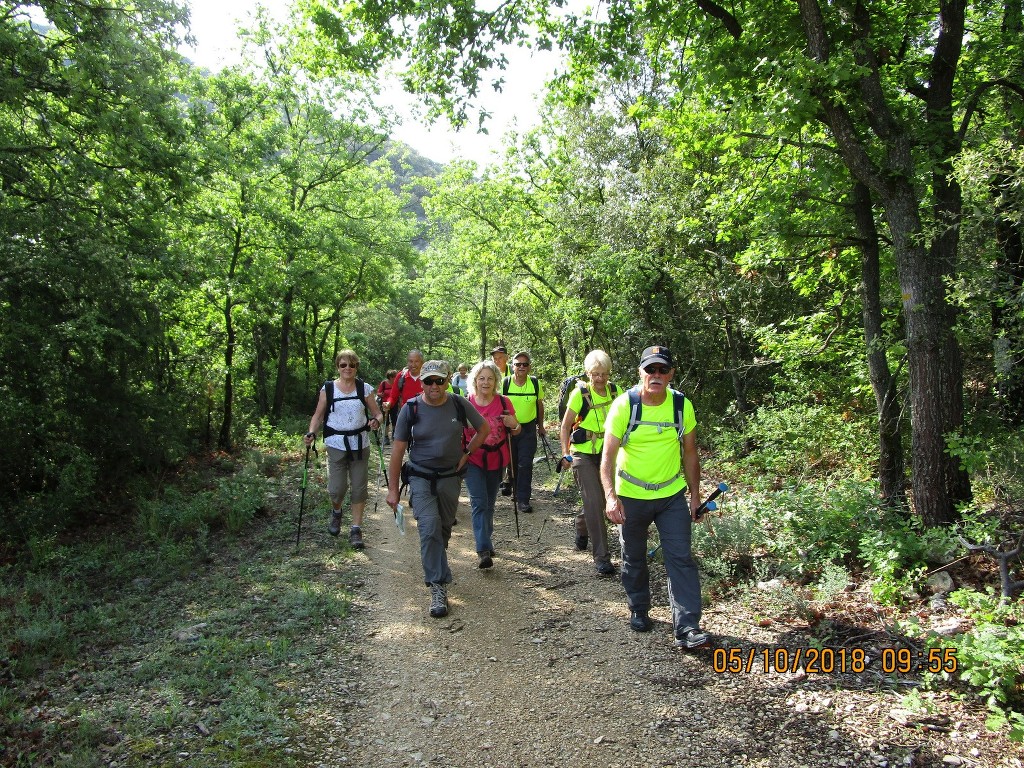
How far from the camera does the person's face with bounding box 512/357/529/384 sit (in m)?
8.66

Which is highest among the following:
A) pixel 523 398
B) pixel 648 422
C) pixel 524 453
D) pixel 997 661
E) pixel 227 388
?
pixel 227 388

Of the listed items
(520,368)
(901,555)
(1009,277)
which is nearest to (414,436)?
(520,368)

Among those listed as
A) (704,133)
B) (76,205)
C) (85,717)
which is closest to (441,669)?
(85,717)

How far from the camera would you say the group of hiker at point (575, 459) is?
4621mm

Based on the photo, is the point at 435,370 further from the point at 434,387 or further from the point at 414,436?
the point at 414,436

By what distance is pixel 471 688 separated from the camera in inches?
173

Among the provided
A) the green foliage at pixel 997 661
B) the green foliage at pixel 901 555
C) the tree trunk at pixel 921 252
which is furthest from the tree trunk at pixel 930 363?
the green foliage at pixel 997 661

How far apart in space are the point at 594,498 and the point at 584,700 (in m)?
2.42

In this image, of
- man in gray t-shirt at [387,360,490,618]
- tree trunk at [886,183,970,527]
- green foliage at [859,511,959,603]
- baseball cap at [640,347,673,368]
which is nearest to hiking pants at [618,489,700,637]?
baseball cap at [640,347,673,368]

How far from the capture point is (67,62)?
905cm

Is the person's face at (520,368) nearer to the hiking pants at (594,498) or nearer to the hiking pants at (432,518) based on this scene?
the hiking pants at (594,498)

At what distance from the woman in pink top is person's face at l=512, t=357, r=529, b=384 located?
1.86m

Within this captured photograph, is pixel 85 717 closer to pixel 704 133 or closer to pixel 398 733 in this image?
pixel 398 733

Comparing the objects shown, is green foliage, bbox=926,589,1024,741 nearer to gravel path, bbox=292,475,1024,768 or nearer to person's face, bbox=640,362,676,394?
gravel path, bbox=292,475,1024,768
